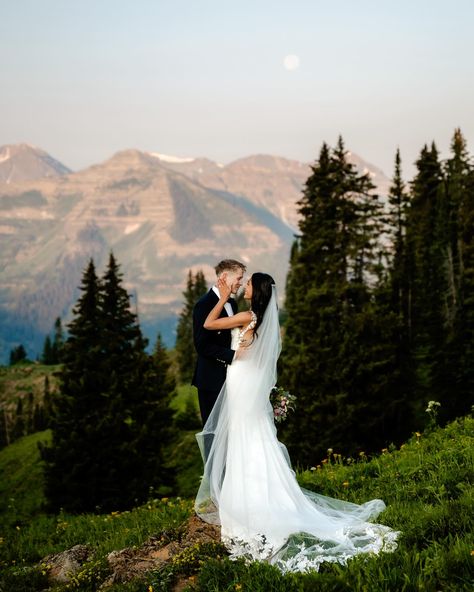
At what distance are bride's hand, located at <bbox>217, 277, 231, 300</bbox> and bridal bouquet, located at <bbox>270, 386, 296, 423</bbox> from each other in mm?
1549

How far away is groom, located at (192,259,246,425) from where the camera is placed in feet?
27.1

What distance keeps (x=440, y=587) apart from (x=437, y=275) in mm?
48622

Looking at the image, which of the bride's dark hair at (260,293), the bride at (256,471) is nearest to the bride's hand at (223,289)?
the bride at (256,471)

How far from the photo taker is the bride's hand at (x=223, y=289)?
822 centimetres

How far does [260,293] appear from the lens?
8359mm

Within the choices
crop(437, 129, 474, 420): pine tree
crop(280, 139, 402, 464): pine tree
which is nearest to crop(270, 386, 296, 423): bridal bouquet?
crop(280, 139, 402, 464): pine tree

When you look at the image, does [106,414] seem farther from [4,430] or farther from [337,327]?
[4,430]

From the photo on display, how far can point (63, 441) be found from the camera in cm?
3088

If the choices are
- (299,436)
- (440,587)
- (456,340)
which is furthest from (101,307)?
(440,587)

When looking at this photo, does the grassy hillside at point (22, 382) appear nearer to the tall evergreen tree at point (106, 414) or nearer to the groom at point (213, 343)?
the tall evergreen tree at point (106, 414)

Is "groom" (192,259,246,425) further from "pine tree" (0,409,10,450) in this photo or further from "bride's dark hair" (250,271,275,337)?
"pine tree" (0,409,10,450)

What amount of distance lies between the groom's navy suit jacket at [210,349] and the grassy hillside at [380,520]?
2.03 m

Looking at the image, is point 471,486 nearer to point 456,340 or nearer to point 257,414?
point 257,414

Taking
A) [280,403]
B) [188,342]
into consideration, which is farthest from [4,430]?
[280,403]
